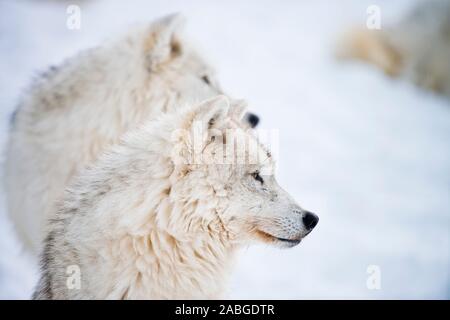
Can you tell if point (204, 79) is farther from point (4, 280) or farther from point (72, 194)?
point (4, 280)

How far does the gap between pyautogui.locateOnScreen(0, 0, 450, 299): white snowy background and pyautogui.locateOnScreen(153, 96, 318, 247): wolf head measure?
174 cm

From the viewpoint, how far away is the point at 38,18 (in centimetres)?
1139

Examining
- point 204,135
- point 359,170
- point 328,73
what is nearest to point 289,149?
point 359,170

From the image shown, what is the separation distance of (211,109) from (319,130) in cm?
853

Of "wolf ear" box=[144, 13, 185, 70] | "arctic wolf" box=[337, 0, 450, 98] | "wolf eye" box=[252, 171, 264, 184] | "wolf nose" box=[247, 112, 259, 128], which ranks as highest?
"arctic wolf" box=[337, 0, 450, 98]

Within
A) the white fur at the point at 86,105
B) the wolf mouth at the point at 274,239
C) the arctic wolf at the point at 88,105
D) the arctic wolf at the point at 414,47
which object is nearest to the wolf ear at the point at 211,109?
the wolf mouth at the point at 274,239

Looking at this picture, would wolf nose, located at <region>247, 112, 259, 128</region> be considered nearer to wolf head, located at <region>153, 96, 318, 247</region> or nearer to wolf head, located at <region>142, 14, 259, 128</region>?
wolf head, located at <region>142, 14, 259, 128</region>

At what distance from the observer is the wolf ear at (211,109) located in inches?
122

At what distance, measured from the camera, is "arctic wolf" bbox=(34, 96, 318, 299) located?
3.04 m

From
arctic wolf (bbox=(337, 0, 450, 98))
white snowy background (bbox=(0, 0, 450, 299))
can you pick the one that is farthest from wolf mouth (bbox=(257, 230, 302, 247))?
arctic wolf (bbox=(337, 0, 450, 98))

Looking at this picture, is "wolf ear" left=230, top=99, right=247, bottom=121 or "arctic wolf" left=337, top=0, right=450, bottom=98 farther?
"arctic wolf" left=337, top=0, right=450, bottom=98

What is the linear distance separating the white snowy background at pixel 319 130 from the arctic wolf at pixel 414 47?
1.15 feet

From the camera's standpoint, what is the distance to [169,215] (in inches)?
121

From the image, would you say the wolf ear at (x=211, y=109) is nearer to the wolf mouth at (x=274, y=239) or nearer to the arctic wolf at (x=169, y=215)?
the arctic wolf at (x=169, y=215)
